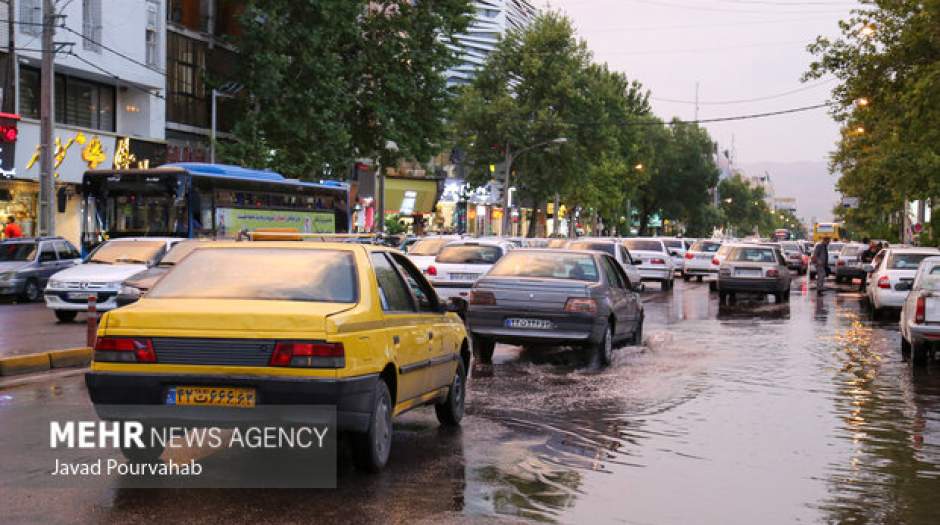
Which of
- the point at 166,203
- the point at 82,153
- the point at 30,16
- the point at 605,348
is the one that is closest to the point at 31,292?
the point at 166,203

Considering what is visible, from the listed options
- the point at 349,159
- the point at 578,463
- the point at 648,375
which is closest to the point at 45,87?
the point at 349,159

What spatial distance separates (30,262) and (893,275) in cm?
2013

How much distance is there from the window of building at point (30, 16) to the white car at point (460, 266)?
18770 mm

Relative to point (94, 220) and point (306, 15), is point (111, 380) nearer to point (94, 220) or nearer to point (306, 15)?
point (94, 220)

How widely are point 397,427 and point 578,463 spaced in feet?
6.47

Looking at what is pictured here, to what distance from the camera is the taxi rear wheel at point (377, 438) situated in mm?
7723

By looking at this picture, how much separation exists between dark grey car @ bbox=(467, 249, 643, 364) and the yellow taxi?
276 inches

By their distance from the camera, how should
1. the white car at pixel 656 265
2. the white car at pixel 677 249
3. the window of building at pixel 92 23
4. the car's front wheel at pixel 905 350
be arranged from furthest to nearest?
the white car at pixel 677 249 → the white car at pixel 656 265 → the window of building at pixel 92 23 → the car's front wheel at pixel 905 350

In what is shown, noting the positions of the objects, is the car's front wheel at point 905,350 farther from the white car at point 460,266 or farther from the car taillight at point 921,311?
the white car at point 460,266

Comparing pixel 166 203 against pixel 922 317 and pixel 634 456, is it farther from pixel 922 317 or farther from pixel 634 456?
pixel 634 456

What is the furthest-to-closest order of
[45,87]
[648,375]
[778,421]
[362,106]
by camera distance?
[362,106] → [45,87] → [648,375] → [778,421]

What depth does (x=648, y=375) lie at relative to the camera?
1468cm

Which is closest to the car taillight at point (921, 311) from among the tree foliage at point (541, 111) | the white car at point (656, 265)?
the white car at point (656, 265)

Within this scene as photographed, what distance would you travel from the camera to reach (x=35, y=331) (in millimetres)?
20016
